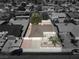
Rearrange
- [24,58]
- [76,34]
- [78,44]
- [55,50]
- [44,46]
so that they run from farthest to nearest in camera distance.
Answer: [76,34] → [78,44] → [44,46] → [55,50] → [24,58]

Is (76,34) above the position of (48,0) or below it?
above

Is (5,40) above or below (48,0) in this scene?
above

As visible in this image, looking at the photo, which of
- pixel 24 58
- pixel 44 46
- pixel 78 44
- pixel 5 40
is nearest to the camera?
pixel 24 58

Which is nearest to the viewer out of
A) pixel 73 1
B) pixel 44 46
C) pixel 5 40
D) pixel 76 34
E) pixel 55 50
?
pixel 55 50

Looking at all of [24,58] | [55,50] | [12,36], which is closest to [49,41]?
[55,50]

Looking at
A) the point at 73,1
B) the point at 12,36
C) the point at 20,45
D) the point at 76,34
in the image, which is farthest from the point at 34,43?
the point at 73,1

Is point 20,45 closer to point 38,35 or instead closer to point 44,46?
point 44,46

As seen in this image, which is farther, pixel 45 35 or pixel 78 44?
pixel 45 35

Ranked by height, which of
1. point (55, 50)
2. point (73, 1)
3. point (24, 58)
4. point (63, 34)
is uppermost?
point (24, 58)

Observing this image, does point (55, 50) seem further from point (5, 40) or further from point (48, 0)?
point (48, 0)
